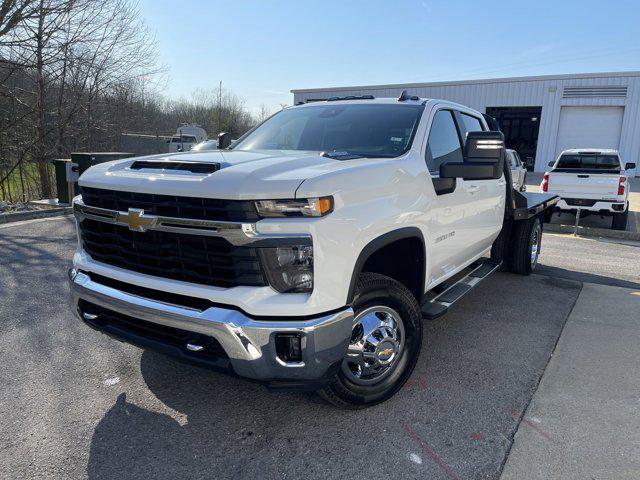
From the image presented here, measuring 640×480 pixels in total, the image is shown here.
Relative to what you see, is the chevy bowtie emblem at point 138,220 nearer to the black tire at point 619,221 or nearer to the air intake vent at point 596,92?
the black tire at point 619,221

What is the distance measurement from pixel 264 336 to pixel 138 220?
0.98 meters

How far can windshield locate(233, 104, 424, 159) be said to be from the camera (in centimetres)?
359

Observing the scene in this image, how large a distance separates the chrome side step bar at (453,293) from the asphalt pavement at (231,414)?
46 cm

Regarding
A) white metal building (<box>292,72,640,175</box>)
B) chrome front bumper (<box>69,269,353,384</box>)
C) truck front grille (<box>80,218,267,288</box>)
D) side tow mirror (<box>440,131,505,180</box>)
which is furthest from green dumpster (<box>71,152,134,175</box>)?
white metal building (<box>292,72,640,175</box>)

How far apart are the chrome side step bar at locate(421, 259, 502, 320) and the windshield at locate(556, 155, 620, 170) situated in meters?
7.55

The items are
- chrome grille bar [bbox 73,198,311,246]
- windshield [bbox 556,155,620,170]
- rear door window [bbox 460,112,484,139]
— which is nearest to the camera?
chrome grille bar [bbox 73,198,311,246]

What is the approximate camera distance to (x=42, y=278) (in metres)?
5.57

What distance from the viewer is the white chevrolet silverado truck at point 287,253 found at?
2385 millimetres

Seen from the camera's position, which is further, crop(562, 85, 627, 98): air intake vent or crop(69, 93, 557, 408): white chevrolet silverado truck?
crop(562, 85, 627, 98): air intake vent

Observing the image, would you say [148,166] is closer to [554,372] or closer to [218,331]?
[218,331]

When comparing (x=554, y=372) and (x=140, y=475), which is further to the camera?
(x=554, y=372)

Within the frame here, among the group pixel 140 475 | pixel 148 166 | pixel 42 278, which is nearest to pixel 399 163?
pixel 148 166

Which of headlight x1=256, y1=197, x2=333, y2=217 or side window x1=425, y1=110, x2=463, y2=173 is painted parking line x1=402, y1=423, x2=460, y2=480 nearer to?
headlight x1=256, y1=197, x2=333, y2=217

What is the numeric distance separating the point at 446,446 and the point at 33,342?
10.8 ft
